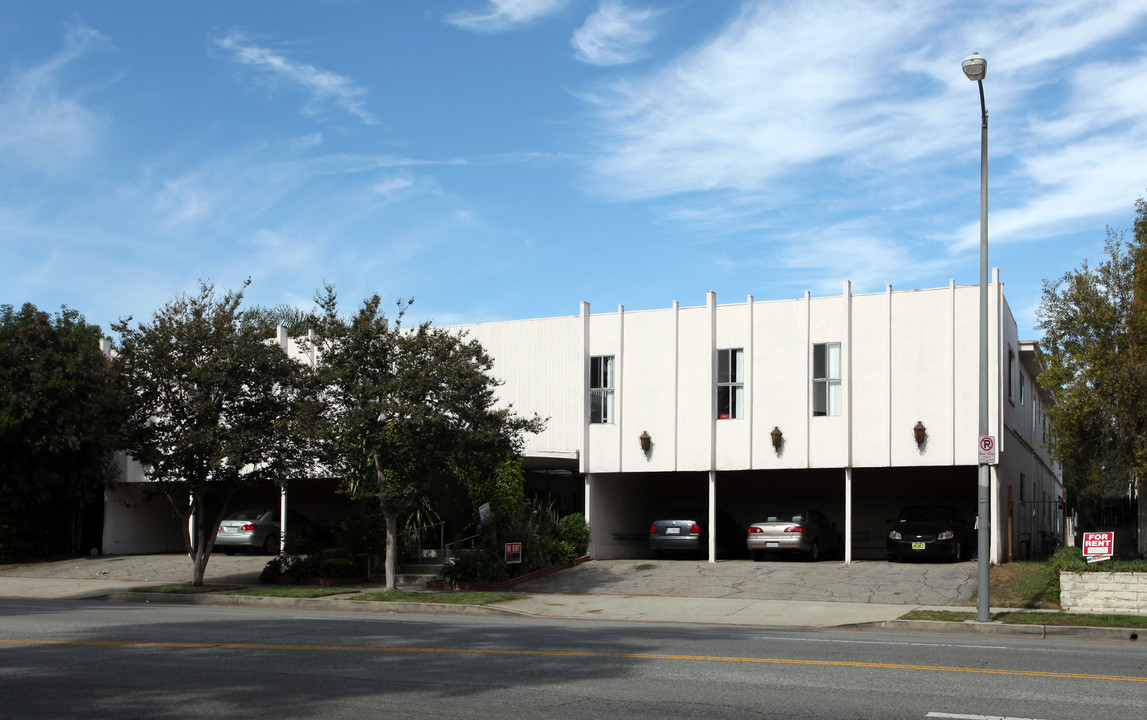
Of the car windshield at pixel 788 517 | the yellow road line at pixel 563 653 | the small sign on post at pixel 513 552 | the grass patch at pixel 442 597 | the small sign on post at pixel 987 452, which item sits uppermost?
the small sign on post at pixel 987 452

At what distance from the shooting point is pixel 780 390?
81.3 ft

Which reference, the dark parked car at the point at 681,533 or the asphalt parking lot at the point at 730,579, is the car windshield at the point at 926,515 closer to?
the asphalt parking lot at the point at 730,579

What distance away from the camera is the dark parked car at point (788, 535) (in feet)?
78.5

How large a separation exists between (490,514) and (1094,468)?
496 inches

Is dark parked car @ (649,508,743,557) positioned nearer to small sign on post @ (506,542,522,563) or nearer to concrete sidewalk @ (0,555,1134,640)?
concrete sidewalk @ (0,555,1134,640)

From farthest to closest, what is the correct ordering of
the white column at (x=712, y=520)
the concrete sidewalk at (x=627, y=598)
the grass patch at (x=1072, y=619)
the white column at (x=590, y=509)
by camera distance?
the white column at (x=590, y=509) → the white column at (x=712, y=520) → the concrete sidewalk at (x=627, y=598) → the grass patch at (x=1072, y=619)

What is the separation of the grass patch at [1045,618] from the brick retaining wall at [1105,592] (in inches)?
21.2

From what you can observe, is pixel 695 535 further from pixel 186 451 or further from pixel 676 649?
pixel 676 649

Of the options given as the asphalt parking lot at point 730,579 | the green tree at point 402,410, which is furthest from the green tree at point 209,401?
the asphalt parking lot at point 730,579

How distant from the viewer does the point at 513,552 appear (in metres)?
22.3

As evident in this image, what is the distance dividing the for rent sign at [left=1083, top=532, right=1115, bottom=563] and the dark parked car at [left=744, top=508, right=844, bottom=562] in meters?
6.96

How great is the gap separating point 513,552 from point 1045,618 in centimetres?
1060

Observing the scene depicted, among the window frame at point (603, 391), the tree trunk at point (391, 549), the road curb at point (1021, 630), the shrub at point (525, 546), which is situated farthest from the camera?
the window frame at point (603, 391)

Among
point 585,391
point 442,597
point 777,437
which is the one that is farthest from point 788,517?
point 442,597
